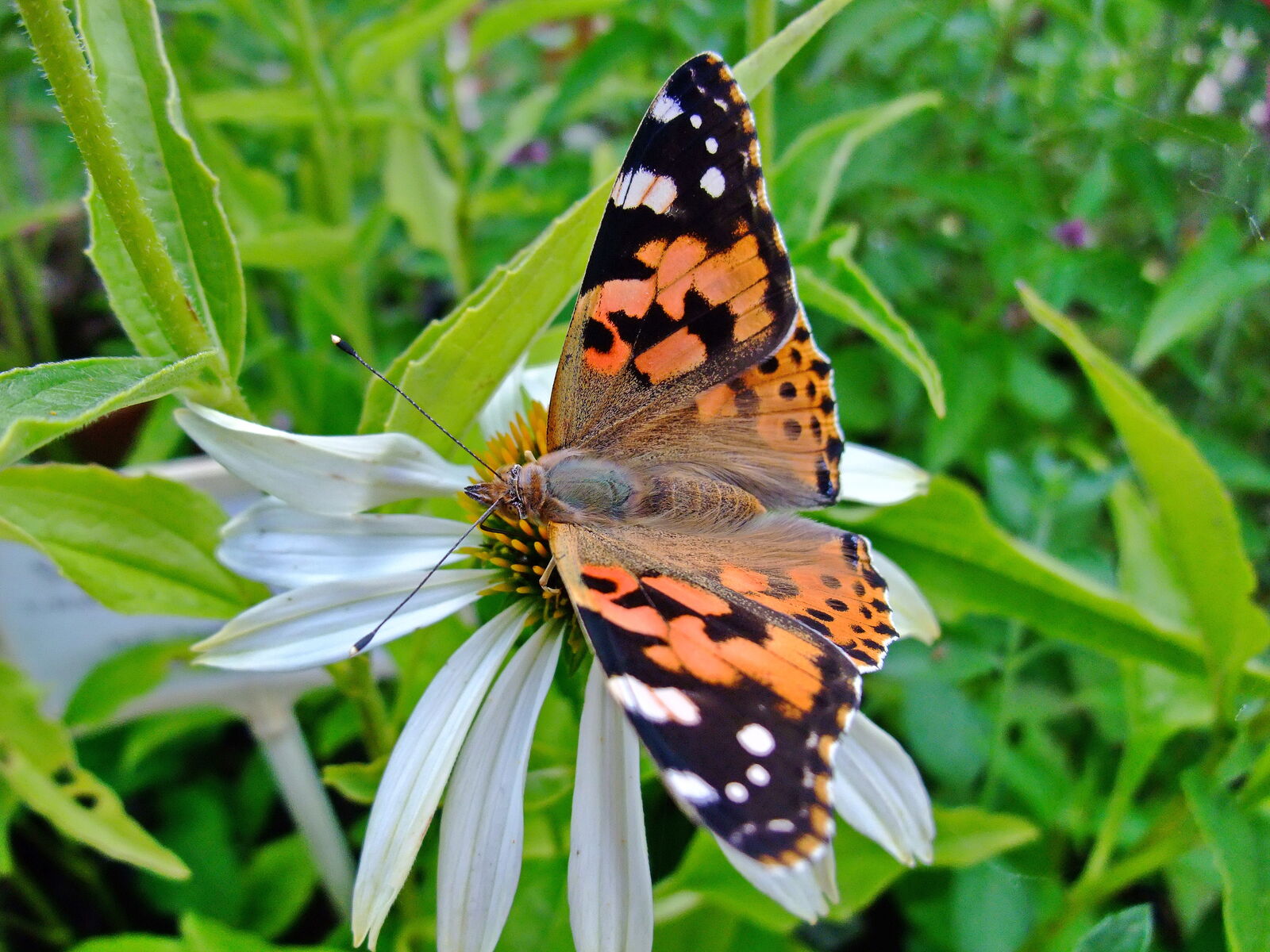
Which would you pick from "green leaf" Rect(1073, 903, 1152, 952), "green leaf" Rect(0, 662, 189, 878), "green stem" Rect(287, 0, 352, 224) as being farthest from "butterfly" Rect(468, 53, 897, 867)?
"green stem" Rect(287, 0, 352, 224)

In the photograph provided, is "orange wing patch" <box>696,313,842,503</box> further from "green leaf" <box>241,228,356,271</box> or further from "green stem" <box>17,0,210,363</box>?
"green leaf" <box>241,228,356,271</box>

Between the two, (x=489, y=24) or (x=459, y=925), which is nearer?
(x=459, y=925)

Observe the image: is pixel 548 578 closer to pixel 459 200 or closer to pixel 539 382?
pixel 539 382

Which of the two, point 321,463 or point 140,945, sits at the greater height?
point 321,463

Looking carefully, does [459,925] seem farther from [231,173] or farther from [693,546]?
[231,173]

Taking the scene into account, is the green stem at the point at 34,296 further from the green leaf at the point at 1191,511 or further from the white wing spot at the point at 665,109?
the green leaf at the point at 1191,511

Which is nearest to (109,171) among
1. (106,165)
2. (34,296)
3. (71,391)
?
(106,165)

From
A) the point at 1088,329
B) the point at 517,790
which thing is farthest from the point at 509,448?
the point at 1088,329

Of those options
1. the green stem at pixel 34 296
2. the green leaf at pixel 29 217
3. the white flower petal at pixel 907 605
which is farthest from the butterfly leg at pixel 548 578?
the green stem at pixel 34 296
